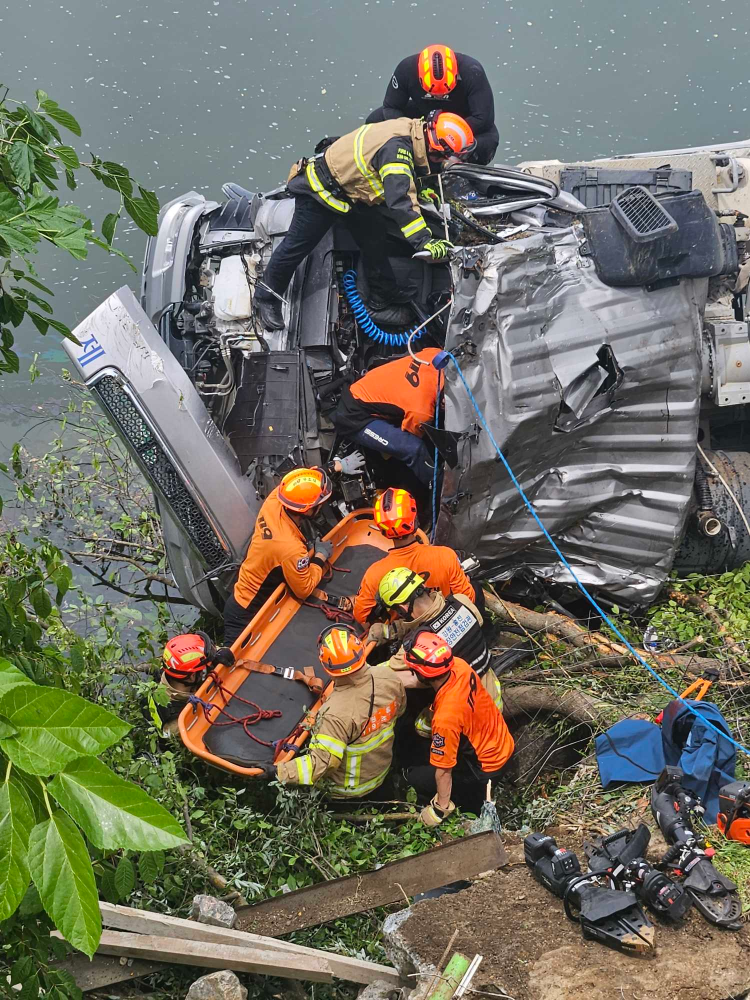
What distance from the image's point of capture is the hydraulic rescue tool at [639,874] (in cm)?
296

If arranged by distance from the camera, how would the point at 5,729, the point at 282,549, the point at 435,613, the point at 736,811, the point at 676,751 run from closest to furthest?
1. the point at 5,729
2. the point at 736,811
3. the point at 676,751
4. the point at 435,613
5. the point at 282,549

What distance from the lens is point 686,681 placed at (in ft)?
14.7

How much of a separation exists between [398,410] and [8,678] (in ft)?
13.8

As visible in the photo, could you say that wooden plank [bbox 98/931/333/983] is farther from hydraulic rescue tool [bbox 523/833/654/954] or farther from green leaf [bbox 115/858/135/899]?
green leaf [bbox 115/858/135/899]

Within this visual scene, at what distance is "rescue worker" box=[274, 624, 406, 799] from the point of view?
155 inches

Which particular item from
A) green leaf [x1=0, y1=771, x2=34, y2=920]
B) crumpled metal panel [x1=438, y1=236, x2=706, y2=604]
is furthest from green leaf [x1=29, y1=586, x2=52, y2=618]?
crumpled metal panel [x1=438, y1=236, x2=706, y2=604]

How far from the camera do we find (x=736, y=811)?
3.34 metres

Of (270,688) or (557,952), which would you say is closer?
(557,952)

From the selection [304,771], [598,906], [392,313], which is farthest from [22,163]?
[392,313]

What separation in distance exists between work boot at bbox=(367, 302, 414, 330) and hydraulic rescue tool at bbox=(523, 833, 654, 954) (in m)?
3.63

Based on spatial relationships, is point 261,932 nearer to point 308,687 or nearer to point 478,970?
point 478,970

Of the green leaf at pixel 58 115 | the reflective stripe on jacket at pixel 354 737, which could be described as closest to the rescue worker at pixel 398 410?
the reflective stripe on jacket at pixel 354 737

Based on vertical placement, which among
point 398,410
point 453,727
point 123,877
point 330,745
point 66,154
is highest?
point 66,154

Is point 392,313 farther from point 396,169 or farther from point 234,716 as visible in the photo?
point 234,716
